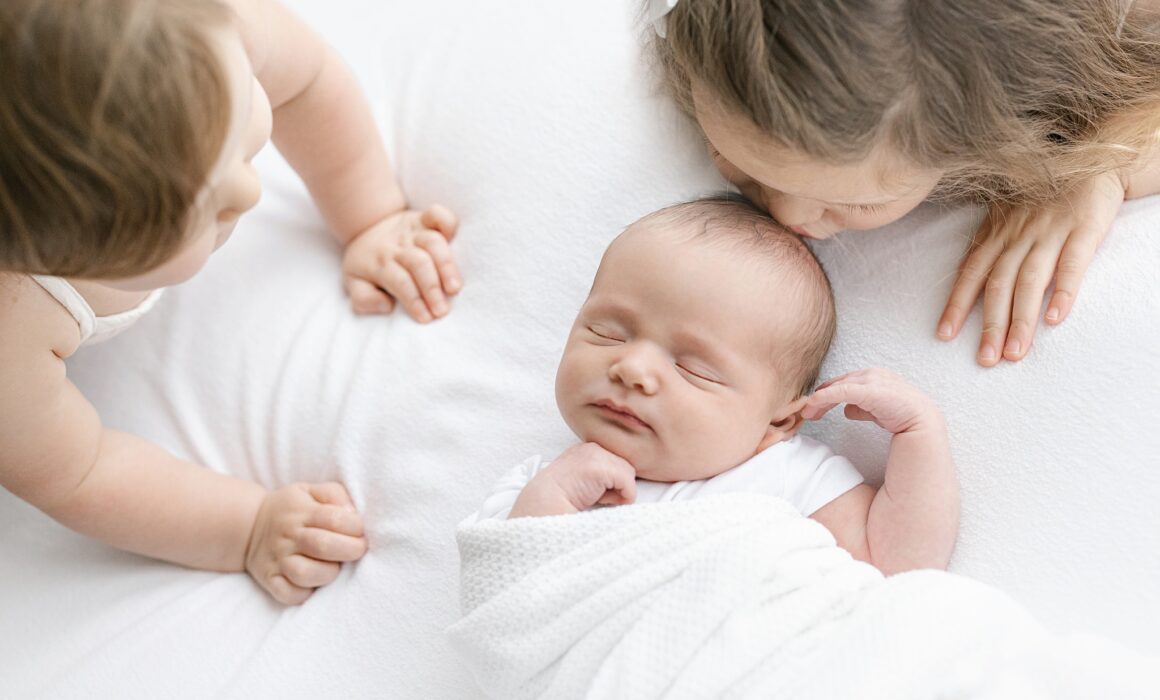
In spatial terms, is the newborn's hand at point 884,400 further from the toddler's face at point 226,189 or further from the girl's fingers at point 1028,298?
the toddler's face at point 226,189

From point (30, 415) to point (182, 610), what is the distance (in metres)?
0.31

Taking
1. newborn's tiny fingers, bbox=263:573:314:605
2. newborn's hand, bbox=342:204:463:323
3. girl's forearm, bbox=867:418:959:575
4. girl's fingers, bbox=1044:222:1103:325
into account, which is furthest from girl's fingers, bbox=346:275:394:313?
girl's fingers, bbox=1044:222:1103:325

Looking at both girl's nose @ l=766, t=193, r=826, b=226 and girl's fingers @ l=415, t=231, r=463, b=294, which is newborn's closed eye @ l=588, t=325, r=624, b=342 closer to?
girl's nose @ l=766, t=193, r=826, b=226

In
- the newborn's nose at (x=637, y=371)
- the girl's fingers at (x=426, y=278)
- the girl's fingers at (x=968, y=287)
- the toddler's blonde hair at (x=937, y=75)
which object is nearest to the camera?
the toddler's blonde hair at (x=937, y=75)

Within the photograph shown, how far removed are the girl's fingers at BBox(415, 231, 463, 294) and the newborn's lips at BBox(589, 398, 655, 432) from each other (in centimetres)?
37

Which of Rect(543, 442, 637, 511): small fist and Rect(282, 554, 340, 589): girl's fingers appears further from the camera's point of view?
Rect(282, 554, 340, 589): girl's fingers

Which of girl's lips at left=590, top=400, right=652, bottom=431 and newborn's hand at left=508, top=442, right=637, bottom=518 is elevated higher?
girl's lips at left=590, top=400, right=652, bottom=431

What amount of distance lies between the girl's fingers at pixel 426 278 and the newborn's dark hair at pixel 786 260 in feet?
1.12

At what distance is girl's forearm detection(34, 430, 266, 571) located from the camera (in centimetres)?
119

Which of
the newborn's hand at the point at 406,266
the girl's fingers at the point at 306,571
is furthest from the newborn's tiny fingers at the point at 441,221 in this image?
the girl's fingers at the point at 306,571

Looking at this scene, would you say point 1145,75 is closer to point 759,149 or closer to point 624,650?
point 759,149

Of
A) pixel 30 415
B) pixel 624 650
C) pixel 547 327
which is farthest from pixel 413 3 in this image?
pixel 624 650

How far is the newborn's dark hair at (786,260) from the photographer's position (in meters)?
1.06

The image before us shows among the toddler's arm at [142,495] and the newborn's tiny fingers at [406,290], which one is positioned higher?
the newborn's tiny fingers at [406,290]
